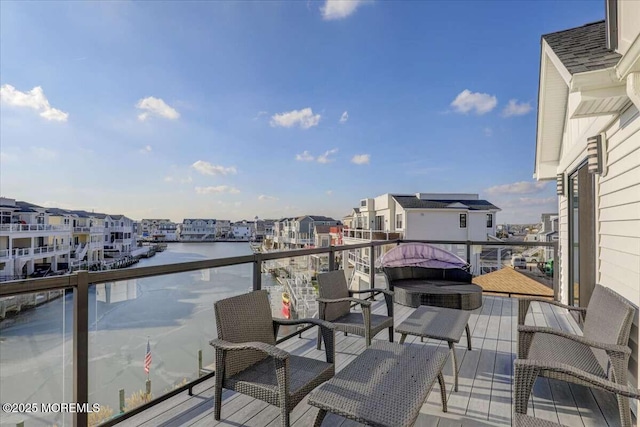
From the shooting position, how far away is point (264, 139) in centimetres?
1656

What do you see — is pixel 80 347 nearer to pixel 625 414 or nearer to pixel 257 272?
pixel 257 272

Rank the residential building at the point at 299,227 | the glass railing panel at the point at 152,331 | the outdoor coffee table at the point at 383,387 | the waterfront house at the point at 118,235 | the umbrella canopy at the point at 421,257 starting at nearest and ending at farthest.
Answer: the outdoor coffee table at the point at 383,387 → the glass railing panel at the point at 152,331 → the umbrella canopy at the point at 421,257 → the waterfront house at the point at 118,235 → the residential building at the point at 299,227

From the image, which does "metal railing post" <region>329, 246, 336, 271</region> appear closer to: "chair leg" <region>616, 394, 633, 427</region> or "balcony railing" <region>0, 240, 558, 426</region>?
"balcony railing" <region>0, 240, 558, 426</region>

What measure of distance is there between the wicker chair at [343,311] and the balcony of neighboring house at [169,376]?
37 cm

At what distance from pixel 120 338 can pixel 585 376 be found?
3.20 meters

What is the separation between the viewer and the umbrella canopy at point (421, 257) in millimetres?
5840

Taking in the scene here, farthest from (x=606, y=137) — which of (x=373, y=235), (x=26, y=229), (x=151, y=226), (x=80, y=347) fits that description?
(x=151, y=226)

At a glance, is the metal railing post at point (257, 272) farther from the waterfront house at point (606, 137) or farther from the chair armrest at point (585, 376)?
the waterfront house at point (606, 137)

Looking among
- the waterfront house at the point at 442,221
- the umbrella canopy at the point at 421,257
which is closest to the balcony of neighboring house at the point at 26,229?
the umbrella canopy at the point at 421,257

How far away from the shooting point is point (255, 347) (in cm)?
198

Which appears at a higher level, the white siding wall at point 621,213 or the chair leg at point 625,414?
the white siding wall at point 621,213

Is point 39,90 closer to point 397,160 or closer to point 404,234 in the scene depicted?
point 397,160

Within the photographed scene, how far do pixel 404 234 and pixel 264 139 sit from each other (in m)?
9.99

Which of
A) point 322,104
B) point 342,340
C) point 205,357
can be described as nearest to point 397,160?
point 322,104
